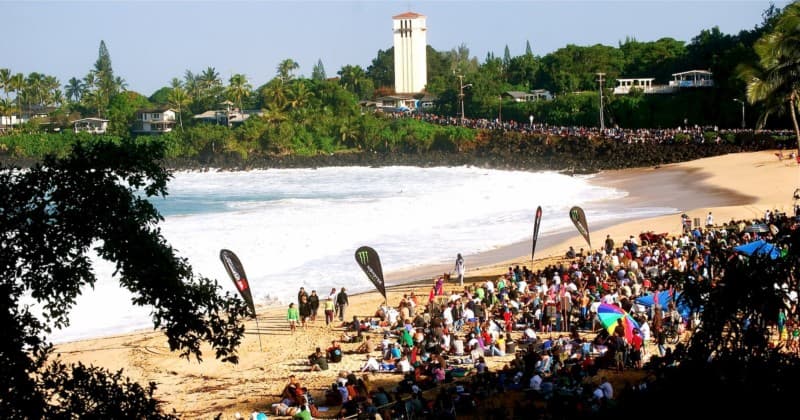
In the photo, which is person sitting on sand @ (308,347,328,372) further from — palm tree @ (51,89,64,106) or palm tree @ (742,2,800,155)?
palm tree @ (51,89,64,106)

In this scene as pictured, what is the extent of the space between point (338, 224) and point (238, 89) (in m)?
78.0

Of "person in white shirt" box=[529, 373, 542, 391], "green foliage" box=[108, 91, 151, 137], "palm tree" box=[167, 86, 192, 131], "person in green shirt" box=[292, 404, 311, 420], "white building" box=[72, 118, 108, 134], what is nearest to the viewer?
"person in green shirt" box=[292, 404, 311, 420]

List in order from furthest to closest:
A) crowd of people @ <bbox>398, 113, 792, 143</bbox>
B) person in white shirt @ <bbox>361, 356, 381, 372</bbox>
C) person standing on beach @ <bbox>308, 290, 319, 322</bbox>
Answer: crowd of people @ <bbox>398, 113, 792, 143</bbox>, person standing on beach @ <bbox>308, 290, 319, 322</bbox>, person in white shirt @ <bbox>361, 356, 381, 372</bbox>

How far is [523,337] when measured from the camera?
Answer: 17.6m

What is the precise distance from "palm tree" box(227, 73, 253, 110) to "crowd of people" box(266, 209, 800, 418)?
310 feet

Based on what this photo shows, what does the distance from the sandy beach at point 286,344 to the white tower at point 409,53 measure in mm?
82774

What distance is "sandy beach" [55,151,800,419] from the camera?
15.7 m

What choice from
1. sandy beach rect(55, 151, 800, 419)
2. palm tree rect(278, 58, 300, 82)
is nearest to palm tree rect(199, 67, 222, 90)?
palm tree rect(278, 58, 300, 82)

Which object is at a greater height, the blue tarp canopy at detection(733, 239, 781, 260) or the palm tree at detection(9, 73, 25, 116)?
the palm tree at detection(9, 73, 25, 116)

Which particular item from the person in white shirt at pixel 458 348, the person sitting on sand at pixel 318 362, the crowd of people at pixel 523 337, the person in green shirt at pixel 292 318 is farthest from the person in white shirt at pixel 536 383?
the person in green shirt at pixel 292 318

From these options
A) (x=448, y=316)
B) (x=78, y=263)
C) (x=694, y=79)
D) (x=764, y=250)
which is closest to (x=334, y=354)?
(x=448, y=316)

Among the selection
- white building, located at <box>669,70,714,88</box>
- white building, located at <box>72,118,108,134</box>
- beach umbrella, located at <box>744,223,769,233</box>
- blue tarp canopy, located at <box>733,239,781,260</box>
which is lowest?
beach umbrella, located at <box>744,223,769,233</box>

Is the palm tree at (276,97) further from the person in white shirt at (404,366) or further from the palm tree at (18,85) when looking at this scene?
the person in white shirt at (404,366)

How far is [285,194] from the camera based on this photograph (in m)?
62.2
